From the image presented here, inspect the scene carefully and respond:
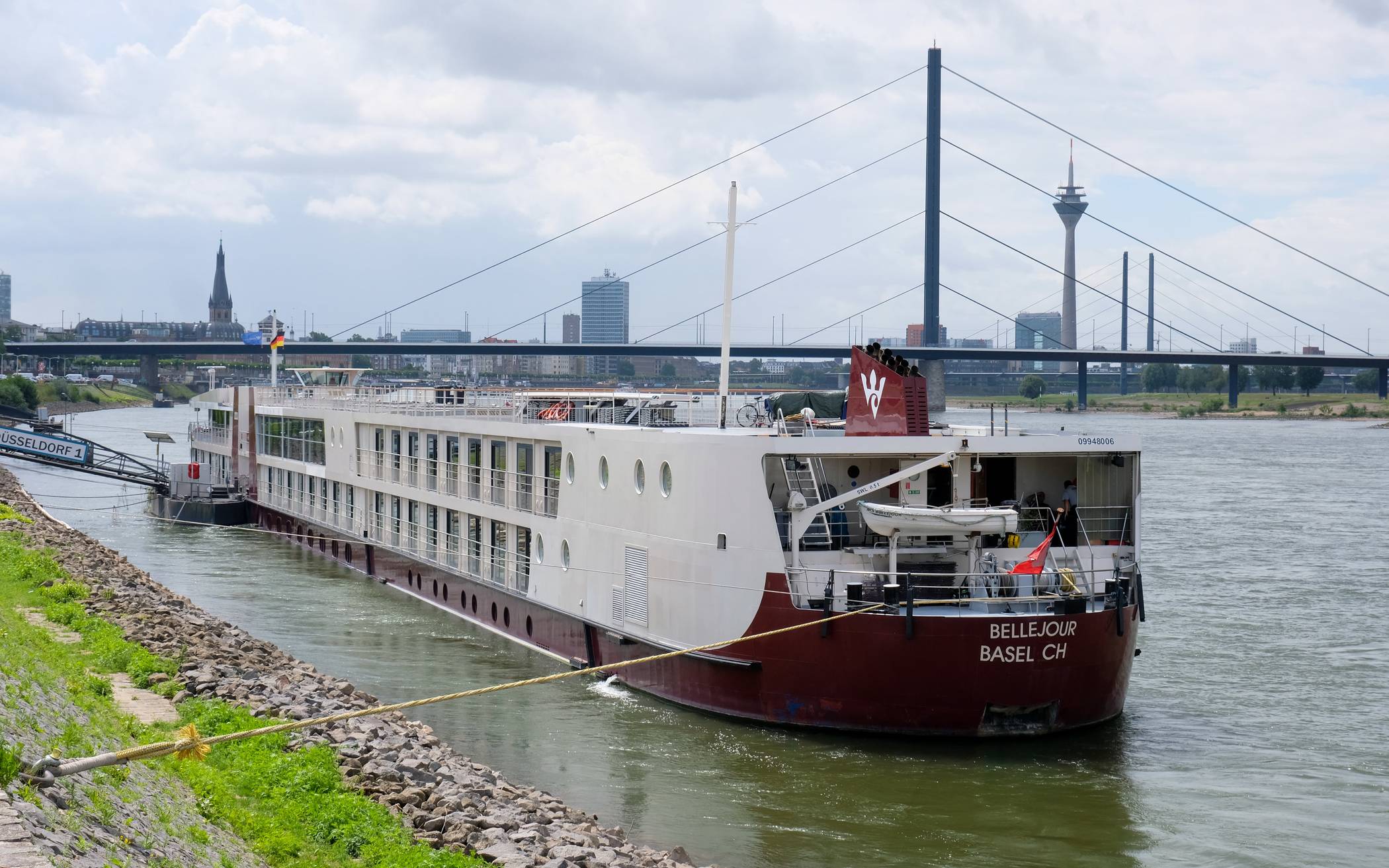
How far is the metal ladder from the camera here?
16516 mm

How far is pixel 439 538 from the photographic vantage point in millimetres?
26391

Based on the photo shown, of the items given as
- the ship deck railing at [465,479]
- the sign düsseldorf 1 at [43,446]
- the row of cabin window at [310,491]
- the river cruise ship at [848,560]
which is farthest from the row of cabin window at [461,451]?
the sign düsseldorf 1 at [43,446]

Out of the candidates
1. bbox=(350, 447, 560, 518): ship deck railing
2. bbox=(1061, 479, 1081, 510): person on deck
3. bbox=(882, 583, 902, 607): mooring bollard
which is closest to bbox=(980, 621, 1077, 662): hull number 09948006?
bbox=(882, 583, 902, 607): mooring bollard

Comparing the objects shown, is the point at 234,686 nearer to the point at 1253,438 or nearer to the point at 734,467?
the point at 734,467

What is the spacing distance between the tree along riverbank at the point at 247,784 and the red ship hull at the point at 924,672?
3291 mm

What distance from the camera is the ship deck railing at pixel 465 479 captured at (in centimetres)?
2159

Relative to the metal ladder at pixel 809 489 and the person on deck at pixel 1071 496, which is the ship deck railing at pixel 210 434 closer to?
the metal ladder at pixel 809 489

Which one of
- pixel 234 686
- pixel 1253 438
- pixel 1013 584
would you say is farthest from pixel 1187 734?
pixel 1253 438

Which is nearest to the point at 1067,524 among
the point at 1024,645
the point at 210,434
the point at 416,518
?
the point at 1024,645

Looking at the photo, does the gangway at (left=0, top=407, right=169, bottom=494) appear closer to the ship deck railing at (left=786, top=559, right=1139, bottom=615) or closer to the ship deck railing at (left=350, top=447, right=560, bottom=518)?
the ship deck railing at (left=350, top=447, right=560, bottom=518)

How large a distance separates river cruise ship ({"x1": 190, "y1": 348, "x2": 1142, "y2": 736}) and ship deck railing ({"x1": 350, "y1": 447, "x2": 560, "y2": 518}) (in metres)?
0.17

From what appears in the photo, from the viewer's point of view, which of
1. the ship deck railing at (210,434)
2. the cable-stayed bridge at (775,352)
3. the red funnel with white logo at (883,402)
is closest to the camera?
the red funnel with white logo at (883,402)

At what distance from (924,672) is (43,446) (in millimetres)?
36090

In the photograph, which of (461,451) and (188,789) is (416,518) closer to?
(461,451)
